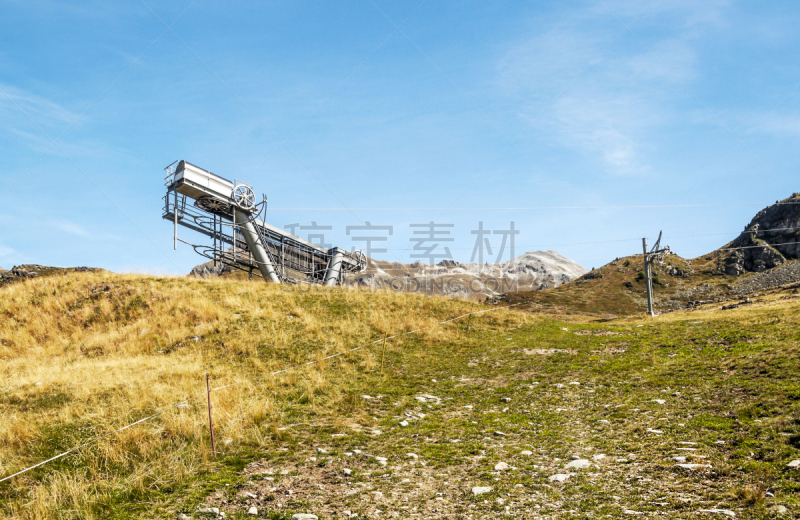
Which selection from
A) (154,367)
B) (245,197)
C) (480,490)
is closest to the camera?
(480,490)

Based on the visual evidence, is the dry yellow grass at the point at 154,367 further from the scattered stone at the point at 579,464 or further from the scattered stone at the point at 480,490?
the scattered stone at the point at 579,464

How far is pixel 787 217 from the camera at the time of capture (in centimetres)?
12925

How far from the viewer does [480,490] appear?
6953 millimetres

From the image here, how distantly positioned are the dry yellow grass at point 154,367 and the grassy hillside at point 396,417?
62 mm

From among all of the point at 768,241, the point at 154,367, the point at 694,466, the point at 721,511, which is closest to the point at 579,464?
the point at 694,466

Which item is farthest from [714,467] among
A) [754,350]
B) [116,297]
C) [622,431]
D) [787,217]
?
[787,217]

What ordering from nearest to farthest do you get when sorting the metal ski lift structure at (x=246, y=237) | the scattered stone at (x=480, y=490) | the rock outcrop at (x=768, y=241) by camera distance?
the scattered stone at (x=480, y=490) < the metal ski lift structure at (x=246, y=237) < the rock outcrop at (x=768, y=241)

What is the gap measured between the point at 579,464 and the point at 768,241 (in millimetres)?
152318

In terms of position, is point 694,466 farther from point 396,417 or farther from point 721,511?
point 396,417

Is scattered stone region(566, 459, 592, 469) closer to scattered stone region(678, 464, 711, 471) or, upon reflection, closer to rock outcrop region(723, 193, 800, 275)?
scattered stone region(678, 464, 711, 471)

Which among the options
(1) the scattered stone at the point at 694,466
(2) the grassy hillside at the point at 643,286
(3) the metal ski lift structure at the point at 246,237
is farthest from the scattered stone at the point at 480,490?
(2) the grassy hillside at the point at 643,286

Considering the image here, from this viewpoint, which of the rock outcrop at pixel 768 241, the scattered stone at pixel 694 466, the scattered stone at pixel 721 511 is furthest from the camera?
the rock outcrop at pixel 768 241

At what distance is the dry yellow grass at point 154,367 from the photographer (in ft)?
25.9

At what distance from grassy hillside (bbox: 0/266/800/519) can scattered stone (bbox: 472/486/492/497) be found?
0.11 metres
